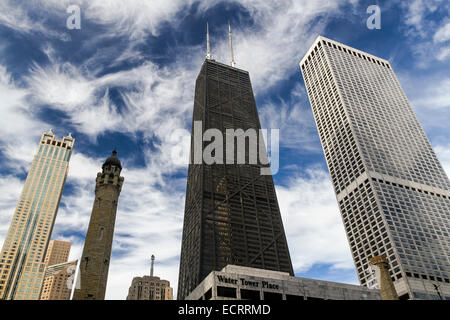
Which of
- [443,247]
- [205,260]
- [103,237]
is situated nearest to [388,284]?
[103,237]

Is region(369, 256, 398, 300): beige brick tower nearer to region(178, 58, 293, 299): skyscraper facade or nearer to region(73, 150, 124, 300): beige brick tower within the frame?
region(73, 150, 124, 300): beige brick tower

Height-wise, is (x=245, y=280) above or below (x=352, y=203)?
below

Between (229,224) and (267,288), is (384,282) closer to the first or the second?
(267,288)

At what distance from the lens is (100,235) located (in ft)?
198

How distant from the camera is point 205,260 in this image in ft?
471

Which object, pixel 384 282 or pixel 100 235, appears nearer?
pixel 384 282

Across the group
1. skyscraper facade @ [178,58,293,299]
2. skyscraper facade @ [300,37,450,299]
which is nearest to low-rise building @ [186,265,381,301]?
skyscraper facade @ [178,58,293,299]

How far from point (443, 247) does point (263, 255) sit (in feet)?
258

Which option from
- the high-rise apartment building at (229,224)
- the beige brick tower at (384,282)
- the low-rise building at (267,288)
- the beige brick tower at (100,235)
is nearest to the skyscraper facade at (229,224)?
the high-rise apartment building at (229,224)

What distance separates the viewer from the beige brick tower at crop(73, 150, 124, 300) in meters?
54.1

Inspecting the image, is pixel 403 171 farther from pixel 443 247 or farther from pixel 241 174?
pixel 241 174

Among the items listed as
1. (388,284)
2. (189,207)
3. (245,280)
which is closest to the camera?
(388,284)

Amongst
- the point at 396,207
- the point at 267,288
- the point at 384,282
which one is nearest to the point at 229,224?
the point at 267,288
